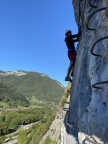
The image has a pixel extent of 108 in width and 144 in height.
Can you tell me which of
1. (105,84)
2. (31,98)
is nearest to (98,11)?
(105,84)

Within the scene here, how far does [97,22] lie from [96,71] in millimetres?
1134

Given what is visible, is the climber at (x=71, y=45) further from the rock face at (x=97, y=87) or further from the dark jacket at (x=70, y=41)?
the rock face at (x=97, y=87)

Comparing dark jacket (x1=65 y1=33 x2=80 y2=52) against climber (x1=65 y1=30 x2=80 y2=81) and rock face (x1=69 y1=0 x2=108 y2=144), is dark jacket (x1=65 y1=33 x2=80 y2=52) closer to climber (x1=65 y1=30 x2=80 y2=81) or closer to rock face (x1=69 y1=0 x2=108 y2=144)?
climber (x1=65 y1=30 x2=80 y2=81)

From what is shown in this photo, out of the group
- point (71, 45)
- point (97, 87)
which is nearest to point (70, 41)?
point (71, 45)

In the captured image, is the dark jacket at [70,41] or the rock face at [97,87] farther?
the dark jacket at [70,41]

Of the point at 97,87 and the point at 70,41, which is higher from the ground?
the point at 70,41

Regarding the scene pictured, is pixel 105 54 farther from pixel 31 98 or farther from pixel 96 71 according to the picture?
pixel 31 98

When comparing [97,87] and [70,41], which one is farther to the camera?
[70,41]

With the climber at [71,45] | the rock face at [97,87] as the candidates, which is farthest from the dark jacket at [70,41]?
Result: the rock face at [97,87]

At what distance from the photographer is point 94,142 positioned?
1825mm

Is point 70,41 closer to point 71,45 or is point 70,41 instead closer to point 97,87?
point 71,45

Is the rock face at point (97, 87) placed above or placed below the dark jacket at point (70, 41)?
below

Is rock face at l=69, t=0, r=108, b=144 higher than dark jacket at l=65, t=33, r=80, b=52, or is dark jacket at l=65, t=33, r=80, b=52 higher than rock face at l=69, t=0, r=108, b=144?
dark jacket at l=65, t=33, r=80, b=52

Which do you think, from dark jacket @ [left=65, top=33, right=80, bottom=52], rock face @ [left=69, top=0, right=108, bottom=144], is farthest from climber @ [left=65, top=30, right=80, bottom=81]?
rock face @ [left=69, top=0, right=108, bottom=144]
